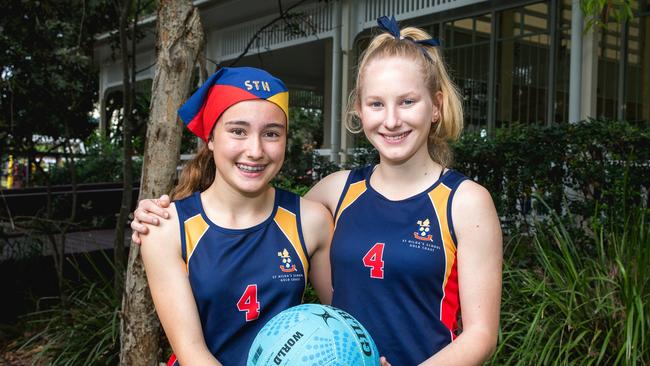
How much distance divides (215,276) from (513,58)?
382 inches

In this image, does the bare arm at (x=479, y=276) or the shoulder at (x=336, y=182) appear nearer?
the bare arm at (x=479, y=276)

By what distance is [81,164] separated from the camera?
16.7m

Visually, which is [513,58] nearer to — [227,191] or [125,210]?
[125,210]

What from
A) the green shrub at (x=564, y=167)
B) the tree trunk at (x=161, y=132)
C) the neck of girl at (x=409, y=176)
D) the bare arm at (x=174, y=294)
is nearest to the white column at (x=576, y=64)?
the green shrub at (x=564, y=167)

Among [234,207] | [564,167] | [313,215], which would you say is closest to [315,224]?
[313,215]

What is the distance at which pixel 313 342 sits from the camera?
1778 millimetres

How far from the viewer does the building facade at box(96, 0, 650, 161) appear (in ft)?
29.6

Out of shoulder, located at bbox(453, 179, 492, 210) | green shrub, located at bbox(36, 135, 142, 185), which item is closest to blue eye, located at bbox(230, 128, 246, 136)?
shoulder, located at bbox(453, 179, 492, 210)

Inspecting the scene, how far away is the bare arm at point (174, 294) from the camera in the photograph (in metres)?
2.09

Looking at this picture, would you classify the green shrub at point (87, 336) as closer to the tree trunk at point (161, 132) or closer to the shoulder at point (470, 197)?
the tree trunk at point (161, 132)

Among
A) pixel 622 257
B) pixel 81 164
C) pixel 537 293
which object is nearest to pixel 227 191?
pixel 537 293

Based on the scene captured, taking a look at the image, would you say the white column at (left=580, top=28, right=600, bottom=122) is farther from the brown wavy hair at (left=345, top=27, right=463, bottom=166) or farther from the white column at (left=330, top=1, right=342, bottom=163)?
the brown wavy hair at (left=345, top=27, right=463, bottom=166)

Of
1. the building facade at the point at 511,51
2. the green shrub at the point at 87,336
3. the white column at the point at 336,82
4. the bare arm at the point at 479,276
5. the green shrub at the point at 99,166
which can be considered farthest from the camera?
the green shrub at the point at 99,166

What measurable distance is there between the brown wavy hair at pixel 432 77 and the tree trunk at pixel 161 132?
1.36 m
